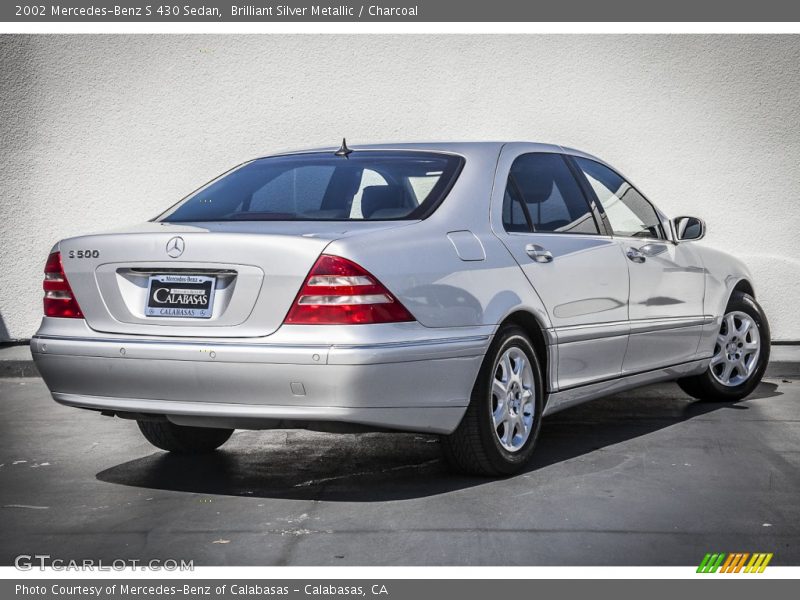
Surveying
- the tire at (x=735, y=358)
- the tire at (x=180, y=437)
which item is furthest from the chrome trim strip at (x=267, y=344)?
the tire at (x=735, y=358)

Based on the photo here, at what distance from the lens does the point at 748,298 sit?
26.1ft

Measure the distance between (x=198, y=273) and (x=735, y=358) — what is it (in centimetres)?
444

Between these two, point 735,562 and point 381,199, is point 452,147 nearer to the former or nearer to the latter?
point 381,199

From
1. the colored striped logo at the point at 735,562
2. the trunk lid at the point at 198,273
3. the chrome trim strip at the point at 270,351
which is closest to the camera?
the colored striped logo at the point at 735,562

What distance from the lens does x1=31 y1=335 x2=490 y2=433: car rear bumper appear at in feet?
14.8

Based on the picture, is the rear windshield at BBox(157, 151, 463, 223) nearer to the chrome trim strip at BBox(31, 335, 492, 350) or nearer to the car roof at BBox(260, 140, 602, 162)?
the car roof at BBox(260, 140, 602, 162)

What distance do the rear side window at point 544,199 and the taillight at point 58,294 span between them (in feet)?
6.55

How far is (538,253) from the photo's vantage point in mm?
5535

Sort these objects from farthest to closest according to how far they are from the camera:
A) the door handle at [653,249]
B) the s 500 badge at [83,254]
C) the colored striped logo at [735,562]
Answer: the door handle at [653,249]
the s 500 badge at [83,254]
the colored striped logo at [735,562]

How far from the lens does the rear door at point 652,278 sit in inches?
253

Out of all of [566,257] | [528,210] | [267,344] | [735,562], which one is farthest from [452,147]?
[735,562]

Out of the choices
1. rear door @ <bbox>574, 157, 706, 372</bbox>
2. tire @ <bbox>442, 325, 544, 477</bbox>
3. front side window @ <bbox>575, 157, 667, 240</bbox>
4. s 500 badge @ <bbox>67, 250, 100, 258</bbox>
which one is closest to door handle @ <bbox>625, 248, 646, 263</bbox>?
rear door @ <bbox>574, 157, 706, 372</bbox>

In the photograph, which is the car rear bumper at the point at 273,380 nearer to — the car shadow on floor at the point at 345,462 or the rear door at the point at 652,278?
the car shadow on floor at the point at 345,462

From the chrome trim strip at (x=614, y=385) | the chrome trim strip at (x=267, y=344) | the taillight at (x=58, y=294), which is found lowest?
the chrome trim strip at (x=614, y=385)
